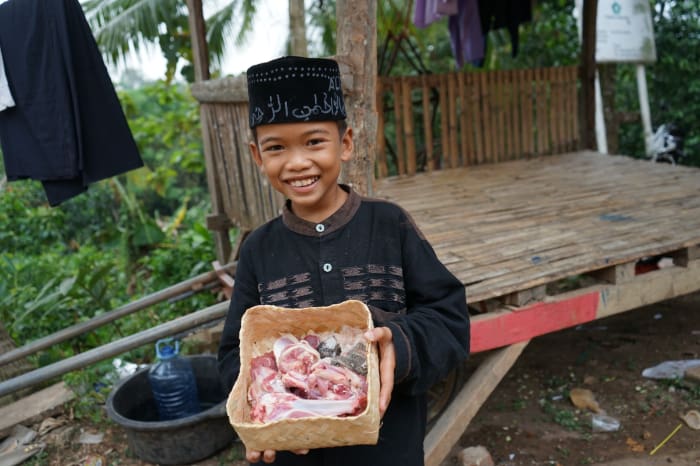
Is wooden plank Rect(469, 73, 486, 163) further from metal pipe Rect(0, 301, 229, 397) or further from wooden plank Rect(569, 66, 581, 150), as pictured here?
metal pipe Rect(0, 301, 229, 397)

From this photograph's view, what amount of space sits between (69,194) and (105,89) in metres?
0.67

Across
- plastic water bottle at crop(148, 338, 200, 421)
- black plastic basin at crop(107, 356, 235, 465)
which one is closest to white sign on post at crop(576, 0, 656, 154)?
plastic water bottle at crop(148, 338, 200, 421)

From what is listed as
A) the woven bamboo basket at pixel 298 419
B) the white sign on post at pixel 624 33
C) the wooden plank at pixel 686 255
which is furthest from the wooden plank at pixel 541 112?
the woven bamboo basket at pixel 298 419

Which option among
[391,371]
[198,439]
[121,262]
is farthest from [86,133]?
[121,262]

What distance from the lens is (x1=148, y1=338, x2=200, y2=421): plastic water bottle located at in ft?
12.3

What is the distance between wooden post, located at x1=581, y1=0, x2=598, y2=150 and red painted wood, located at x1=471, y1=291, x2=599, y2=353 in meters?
5.01

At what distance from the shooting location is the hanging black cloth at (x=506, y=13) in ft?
23.5

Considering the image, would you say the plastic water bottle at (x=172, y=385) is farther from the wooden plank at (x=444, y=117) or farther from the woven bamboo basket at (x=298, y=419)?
the wooden plank at (x=444, y=117)

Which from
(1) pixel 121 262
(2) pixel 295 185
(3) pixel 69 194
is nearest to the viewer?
(2) pixel 295 185

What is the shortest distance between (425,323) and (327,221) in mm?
422

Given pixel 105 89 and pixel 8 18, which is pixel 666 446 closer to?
pixel 105 89

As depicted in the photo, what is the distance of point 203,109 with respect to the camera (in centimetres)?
526

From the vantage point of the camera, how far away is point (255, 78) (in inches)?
67.9

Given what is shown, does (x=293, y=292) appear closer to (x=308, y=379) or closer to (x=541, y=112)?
(x=308, y=379)
